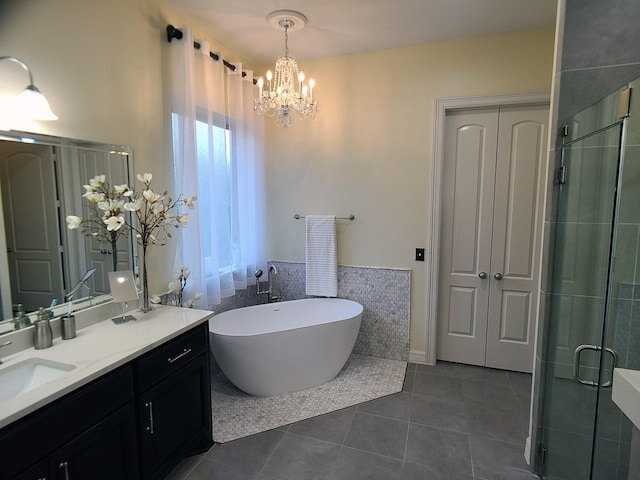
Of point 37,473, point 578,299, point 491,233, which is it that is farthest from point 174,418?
point 491,233

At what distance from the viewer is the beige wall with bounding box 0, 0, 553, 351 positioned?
1.77 metres

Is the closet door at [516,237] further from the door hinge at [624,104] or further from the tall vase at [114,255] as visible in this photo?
the tall vase at [114,255]

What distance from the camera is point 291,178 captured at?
340cm

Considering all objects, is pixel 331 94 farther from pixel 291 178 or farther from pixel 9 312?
pixel 9 312

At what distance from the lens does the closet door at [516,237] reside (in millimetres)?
2781

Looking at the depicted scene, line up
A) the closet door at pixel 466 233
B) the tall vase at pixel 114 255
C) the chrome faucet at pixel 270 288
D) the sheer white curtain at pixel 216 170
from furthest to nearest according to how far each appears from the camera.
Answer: the chrome faucet at pixel 270 288, the closet door at pixel 466 233, the sheer white curtain at pixel 216 170, the tall vase at pixel 114 255

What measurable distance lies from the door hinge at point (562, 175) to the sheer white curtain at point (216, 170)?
86.9 inches

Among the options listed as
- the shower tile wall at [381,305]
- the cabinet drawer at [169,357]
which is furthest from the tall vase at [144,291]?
the shower tile wall at [381,305]

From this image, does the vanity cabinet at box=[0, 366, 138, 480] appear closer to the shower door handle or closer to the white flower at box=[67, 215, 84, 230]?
the white flower at box=[67, 215, 84, 230]

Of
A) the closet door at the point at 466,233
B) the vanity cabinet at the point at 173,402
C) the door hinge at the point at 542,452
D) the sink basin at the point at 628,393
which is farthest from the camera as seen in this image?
the closet door at the point at 466,233

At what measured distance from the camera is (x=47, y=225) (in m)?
1.65

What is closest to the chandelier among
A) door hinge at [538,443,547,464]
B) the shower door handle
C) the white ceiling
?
the white ceiling

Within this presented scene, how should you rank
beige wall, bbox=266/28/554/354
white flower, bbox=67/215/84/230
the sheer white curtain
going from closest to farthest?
white flower, bbox=67/215/84/230
the sheer white curtain
beige wall, bbox=266/28/554/354

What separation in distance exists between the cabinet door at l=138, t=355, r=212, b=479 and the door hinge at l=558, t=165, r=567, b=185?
215cm
